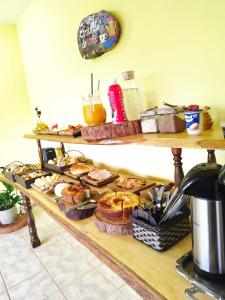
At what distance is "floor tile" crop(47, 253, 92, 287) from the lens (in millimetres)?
1772

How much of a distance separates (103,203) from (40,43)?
1763 mm

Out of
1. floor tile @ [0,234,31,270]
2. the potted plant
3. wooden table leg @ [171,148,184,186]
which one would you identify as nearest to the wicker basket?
wooden table leg @ [171,148,184,186]

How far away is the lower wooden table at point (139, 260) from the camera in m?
0.69

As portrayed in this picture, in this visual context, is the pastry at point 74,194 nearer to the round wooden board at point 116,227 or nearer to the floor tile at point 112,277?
the round wooden board at point 116,227

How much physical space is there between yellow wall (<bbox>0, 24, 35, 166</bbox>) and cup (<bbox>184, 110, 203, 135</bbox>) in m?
2.47

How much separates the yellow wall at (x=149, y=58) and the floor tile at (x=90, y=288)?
838mm

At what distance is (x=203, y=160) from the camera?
110 cm

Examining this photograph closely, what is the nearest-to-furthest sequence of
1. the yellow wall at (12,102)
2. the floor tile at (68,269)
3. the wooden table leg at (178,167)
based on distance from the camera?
the wooden table leg at (178,167) < the floor tile at (68,269) < the yellow wall at (12,102)

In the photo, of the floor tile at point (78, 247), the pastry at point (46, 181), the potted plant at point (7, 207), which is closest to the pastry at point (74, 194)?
the pastry at point (46, 181)

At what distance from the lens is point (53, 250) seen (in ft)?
7.06

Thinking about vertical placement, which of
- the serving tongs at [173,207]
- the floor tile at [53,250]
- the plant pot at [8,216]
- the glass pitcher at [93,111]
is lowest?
the floor tile at [53,250]

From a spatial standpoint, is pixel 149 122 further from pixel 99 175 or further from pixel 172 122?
pixel 99 175

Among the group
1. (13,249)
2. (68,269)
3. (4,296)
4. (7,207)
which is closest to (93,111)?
(68,269)

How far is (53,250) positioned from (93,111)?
1.50 meters
